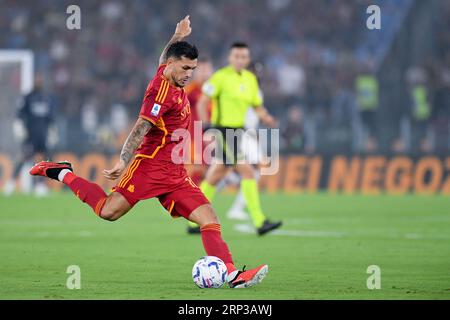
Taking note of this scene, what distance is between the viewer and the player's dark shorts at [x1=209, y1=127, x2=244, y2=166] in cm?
1352

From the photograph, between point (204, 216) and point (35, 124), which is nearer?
point (204, 216)

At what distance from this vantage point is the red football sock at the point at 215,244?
8.60m

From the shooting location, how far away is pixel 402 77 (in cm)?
2522

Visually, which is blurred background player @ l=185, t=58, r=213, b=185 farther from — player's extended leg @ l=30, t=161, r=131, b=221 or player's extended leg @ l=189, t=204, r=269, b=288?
player's extended leg @ l=189, t=204, r=269, b=288

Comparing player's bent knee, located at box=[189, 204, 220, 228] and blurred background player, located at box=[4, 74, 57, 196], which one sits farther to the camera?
blurred background player, located at box=[4, 74, 57, 196]

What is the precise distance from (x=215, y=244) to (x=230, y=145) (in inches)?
195

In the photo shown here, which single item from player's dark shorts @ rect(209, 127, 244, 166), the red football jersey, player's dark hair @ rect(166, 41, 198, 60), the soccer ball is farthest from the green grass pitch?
player's dark hair @ rect(166, 41, 198, 60)

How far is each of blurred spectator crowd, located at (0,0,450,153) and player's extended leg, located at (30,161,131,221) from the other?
1427cm

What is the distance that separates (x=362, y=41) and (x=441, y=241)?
16.4 m

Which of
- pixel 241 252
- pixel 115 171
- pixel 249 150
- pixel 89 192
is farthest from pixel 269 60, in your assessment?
pixel 115 171

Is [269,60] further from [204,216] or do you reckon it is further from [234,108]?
[204,216]

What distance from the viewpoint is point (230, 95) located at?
13.7m

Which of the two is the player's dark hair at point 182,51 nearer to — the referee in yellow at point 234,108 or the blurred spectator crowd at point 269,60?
the referee in yellow at point 234,108
